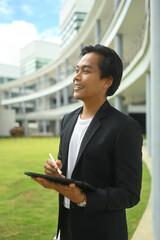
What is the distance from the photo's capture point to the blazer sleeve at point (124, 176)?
1455 millimetres

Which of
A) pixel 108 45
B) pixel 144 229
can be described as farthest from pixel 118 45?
pixel 144 229

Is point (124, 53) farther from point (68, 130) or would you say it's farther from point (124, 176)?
point (124, 176)

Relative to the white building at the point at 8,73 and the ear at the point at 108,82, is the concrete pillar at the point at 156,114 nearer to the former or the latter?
the ear at the point at 108,82

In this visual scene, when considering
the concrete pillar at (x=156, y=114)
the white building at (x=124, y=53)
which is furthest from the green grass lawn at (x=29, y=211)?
the white building at (x=124, y=53)

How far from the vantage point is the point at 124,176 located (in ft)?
4.91

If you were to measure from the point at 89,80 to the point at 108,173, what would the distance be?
24.3 inches

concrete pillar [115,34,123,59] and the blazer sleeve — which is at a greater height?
concrete pillar [115,34,123,59]

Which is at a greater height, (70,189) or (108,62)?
(108,62)

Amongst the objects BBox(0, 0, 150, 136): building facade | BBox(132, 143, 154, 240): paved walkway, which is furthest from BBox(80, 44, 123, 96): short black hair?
BBox(0, 0, 150, 136): building facade

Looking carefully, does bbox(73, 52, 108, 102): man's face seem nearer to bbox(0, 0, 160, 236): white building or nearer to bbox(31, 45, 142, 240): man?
bbox(31, 45, 142, 240): man

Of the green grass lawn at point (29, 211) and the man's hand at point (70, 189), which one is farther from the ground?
the man's hand at point (70, 189)

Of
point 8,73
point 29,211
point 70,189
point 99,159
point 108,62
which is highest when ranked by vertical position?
point 8,73

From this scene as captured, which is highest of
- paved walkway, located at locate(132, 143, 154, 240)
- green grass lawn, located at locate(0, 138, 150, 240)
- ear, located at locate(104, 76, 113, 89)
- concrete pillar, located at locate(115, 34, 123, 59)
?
concrete pillar, located at locate(115, 34, 123, 59)

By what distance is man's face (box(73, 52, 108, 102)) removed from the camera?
166 cm
